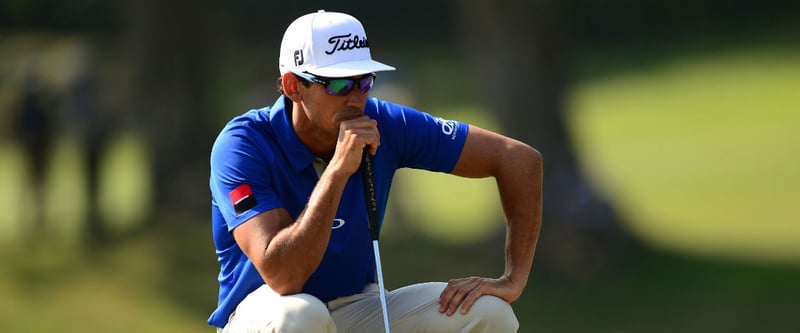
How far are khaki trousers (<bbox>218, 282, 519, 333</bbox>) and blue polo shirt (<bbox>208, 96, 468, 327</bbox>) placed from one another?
0.08 m

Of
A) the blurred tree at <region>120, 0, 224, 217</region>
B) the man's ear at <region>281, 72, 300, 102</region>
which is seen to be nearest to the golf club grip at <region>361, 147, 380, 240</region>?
the man's ear at <region>281, 72, 300, 102</region>

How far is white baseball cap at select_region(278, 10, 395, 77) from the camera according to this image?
4887 mm

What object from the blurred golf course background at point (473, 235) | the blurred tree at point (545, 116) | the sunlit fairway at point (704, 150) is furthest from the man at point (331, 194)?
the sunlit fairway at point (704, 150)

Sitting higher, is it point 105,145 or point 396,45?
point 105,145

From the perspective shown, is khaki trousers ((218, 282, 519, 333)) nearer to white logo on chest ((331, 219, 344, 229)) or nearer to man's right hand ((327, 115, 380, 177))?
white logo on chest ((331, 219, 344, 229))

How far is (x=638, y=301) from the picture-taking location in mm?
11430

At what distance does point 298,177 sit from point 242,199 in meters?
0.35

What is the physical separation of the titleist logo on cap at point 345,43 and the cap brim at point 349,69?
6 cm

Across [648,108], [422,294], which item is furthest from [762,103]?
[422,294]

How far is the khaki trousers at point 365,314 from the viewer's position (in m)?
4.61

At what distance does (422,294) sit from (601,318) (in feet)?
20.5

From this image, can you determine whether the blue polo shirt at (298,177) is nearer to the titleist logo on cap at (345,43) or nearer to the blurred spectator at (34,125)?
the titleist logo on cap at (345,43)

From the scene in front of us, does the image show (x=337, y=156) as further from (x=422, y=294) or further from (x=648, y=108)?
(x=648, y=108)

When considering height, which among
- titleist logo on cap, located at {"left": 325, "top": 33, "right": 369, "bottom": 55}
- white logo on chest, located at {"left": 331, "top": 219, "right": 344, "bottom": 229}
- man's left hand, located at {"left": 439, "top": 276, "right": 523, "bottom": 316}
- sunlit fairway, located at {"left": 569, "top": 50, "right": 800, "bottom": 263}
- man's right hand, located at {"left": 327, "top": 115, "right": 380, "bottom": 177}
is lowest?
sunlit fairway, located at {"left": 569, "top": 50, "right": 800, "bottom": 263}
